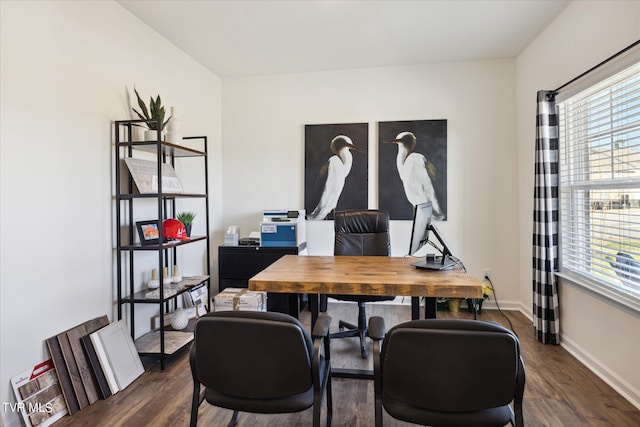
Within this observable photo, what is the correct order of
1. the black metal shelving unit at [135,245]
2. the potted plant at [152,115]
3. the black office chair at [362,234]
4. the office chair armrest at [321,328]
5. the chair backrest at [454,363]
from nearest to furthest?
the chair backrest at [454,363] < the office chair armrest at [321,328] < the black metal shelving unit at [135,245] < the potted plant at [152,115] < the black office chair at [362,234]

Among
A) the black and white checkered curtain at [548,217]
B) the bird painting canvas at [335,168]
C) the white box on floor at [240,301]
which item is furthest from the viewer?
the bird painting canvas at [335,168]

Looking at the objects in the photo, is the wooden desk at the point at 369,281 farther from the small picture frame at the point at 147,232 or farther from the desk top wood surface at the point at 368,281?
the small picture frame at the point at 147,232

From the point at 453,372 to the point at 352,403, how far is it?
110cm

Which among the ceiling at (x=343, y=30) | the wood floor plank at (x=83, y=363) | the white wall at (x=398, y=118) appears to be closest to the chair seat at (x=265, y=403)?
the wood floor plank at (x=83, y=363)

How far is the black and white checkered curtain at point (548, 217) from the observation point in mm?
2777

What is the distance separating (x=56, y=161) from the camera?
210 cm

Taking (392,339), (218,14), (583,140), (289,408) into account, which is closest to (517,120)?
(583,140)

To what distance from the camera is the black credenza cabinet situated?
3572 millimetres

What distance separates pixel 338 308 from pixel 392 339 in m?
2.69

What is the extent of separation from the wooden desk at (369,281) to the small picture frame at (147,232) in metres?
1.14

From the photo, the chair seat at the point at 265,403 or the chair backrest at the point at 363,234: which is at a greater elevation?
the chair backrest at the point at 363,234

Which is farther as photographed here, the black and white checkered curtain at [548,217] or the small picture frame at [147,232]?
the black and white checkered curtain at [548,217]

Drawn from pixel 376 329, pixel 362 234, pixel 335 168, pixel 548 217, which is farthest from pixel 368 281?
pixel 335 168

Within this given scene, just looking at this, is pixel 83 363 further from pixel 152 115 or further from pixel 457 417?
pixel 457 417
